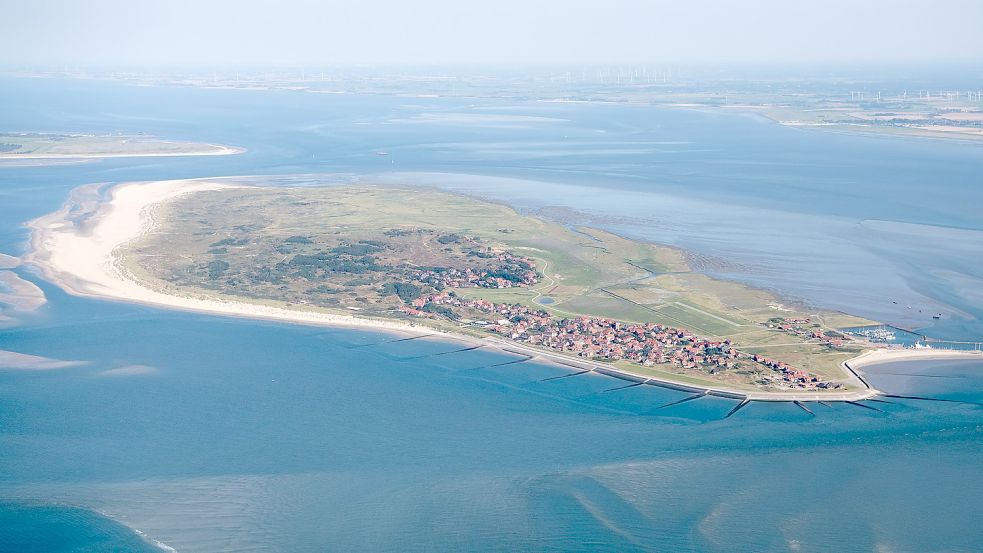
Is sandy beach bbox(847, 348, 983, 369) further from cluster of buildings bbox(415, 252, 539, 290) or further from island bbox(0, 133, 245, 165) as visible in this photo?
island bbox(0, 133, 245, 165)

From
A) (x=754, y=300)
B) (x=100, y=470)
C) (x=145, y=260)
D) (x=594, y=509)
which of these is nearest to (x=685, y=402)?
(x=594, y=509)

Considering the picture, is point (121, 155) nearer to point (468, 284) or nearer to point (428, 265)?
point (428, 265)

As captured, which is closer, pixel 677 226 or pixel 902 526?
pixel 902 526

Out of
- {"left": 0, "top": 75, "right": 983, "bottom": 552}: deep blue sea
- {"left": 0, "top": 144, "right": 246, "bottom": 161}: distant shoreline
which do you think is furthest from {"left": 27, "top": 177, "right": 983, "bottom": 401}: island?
{"left": 0, "top": 144, "right": 246, "bottom": 161}: distant shoreline

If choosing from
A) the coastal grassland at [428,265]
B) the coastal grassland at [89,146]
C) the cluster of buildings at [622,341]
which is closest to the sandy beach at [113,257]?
the coastal grassland at [428,265]

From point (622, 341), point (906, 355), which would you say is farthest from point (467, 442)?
point (906, 355)

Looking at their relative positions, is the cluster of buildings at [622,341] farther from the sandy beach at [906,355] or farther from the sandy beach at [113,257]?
the sandy beach at [113,257]

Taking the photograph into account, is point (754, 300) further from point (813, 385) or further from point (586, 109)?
point (586, 109)
